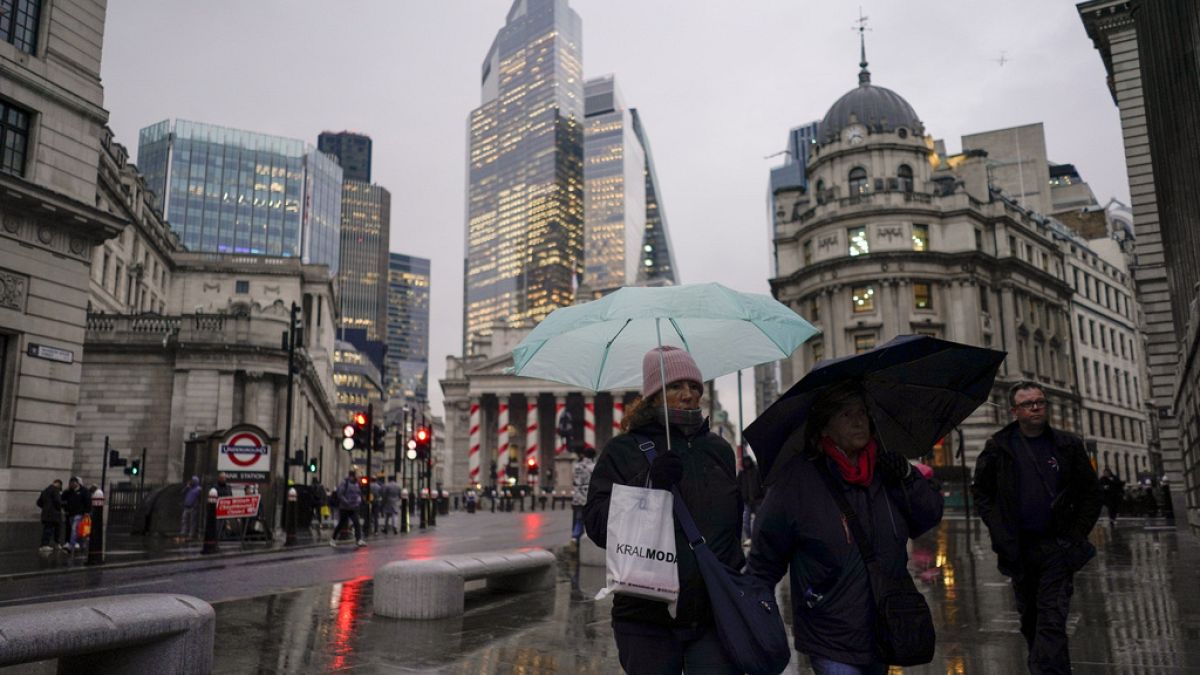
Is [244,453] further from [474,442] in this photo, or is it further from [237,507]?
[474,442]

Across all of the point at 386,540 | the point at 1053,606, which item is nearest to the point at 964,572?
the point at 1053,606

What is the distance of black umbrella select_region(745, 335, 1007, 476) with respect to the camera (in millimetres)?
3670

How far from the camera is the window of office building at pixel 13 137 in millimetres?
19141

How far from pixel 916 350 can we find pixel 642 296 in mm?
1808

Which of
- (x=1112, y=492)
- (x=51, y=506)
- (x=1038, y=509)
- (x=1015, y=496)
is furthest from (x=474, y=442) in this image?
(x=1038, y=509)

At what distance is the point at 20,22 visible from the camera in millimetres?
19562

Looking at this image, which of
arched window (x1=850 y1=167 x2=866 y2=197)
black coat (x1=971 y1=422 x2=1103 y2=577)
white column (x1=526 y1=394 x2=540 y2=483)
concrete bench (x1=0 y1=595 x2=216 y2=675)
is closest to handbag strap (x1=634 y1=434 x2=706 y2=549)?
black coat (x1=971 y1=422 x2=1103 y2=577)

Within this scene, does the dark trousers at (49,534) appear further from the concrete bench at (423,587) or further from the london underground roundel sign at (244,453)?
the concrete bench at (423,587)

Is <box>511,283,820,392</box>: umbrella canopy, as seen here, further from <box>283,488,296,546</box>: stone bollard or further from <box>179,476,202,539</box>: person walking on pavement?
<box>179,476,202,539</box>: person walking on pavement

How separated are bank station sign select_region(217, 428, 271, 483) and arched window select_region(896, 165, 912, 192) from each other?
47.6 m

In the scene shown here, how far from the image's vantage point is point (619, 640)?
3.60m

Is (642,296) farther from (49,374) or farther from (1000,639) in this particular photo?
(49,374)

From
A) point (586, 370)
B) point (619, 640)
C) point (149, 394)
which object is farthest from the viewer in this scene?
point (149, 394)

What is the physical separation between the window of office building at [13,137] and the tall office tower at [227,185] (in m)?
125
